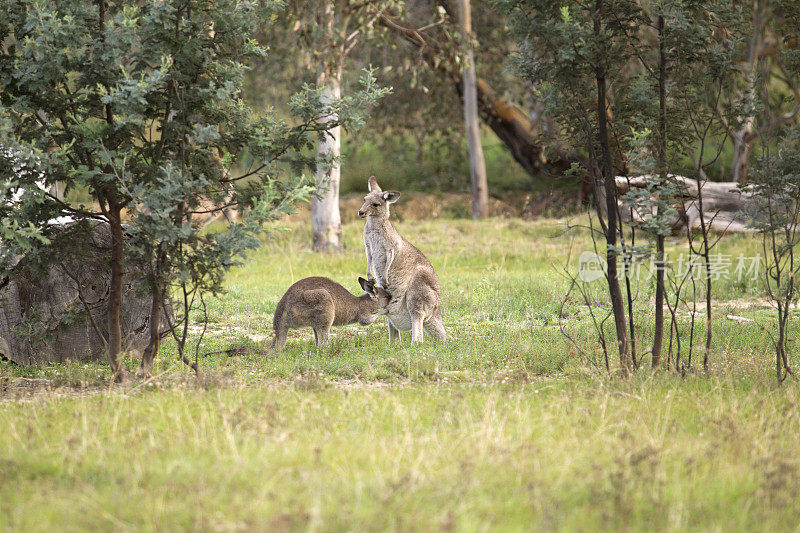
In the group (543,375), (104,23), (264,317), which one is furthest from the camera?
(264,317)

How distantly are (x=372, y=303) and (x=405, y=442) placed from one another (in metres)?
4.80

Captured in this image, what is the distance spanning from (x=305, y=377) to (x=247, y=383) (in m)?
0.56

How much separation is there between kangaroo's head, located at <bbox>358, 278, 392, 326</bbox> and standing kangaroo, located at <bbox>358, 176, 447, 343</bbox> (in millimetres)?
90

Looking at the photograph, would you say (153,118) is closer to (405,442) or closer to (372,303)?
(372,303)

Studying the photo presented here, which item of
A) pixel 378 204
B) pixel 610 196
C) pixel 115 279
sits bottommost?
pixel 115 279

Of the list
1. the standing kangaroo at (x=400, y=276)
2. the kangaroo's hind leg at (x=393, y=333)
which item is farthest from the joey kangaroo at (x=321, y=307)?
the kangaroo's hind leg at (x=393, y=333)

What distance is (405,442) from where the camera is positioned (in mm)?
5180

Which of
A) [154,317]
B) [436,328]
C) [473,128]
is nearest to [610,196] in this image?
[436,328]

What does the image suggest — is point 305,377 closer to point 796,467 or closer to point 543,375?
point 543,375

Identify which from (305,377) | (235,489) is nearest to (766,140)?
(305,377)

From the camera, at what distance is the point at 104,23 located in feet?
22.9

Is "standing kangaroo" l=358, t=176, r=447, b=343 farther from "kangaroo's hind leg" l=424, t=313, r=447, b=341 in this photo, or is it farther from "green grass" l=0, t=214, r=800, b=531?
"green grass" l=0, t=214, r=800, b=531

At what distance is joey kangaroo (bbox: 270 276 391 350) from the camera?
9227mm

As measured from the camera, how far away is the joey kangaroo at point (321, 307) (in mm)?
9227
